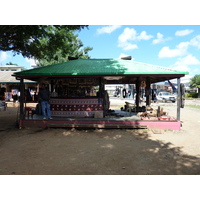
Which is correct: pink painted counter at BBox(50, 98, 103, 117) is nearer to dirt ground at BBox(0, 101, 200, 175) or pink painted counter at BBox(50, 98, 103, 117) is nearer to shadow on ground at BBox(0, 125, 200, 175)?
dirt ground at BBox(0, 101, 200, 175)

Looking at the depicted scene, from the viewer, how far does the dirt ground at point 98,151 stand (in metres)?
4.11

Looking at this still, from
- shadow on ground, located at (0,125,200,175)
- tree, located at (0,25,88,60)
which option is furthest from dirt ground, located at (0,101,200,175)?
tree, located at (0,25,88,60)

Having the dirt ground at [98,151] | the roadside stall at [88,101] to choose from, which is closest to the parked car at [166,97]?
the roadside stall at [88,101]

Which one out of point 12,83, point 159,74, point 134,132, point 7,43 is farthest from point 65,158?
point 12,83

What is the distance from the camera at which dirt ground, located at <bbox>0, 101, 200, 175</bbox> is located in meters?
4.11

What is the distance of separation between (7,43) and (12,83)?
14.4 metres

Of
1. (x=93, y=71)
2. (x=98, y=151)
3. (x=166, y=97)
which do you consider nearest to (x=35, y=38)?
(x=93, y=71)

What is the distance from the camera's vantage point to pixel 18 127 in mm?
8922

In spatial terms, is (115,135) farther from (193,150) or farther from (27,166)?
(27,166)

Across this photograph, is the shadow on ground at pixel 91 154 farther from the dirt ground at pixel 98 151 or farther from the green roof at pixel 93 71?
the green roof at pixel 93 71

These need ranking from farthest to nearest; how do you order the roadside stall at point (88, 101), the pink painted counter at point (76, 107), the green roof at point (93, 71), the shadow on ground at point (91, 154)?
the pink painted counter at point (76, 107), the roadside stall at point (88, 101), the green roof at point (93, 71), the shadow on ground at point (91, 154)

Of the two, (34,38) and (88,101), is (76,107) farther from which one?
(34,38)

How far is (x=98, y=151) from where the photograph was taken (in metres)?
5.52
